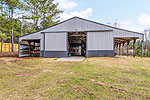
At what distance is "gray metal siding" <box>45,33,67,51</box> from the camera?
11.0m

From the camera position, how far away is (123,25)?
89.2 ft

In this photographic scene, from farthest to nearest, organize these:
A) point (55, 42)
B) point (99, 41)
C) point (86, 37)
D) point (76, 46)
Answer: point (76, 46), point (55, 42), point (86, 37), point (99, 41)

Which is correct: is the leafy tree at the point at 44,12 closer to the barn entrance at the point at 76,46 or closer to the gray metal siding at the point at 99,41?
the barn entrance at the point at 76,46

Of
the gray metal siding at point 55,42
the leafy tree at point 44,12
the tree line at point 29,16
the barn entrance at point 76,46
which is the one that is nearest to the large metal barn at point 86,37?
the gray metal siding at point 55,42

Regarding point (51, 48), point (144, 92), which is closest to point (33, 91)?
point (144, 92)

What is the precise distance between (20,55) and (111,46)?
448 inches

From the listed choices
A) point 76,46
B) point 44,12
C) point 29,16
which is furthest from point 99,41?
point 44,12

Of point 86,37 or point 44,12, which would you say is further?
point 44,12

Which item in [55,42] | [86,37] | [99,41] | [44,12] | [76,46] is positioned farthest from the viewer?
[44,12]

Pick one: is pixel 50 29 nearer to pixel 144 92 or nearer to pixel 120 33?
pixel 120 33

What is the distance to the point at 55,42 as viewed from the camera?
11.1 metres

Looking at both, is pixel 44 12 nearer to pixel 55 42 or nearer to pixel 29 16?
pixel 29 16

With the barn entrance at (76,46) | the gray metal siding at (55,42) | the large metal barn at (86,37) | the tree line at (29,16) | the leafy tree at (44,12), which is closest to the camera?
the large metal barn at (86,37)

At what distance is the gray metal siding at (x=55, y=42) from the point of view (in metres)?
11.0
